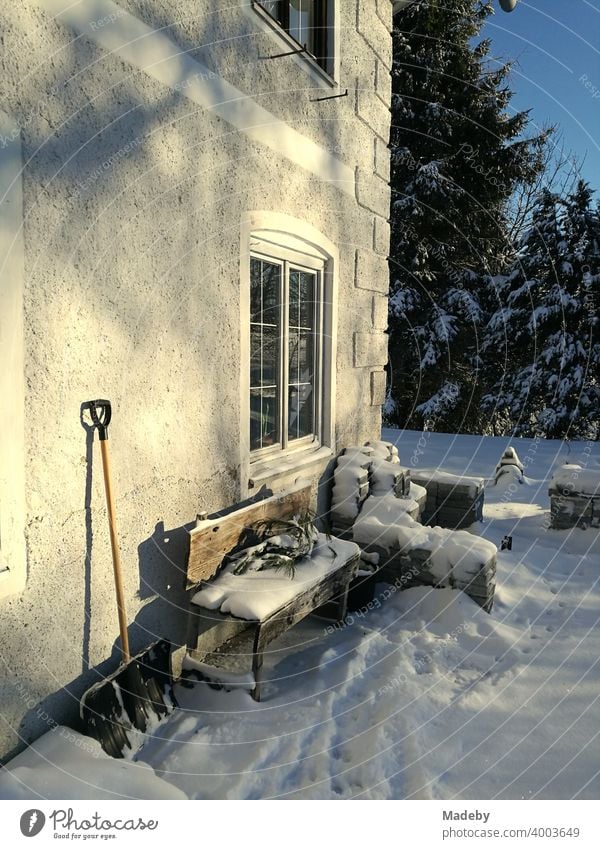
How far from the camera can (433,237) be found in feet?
50.3

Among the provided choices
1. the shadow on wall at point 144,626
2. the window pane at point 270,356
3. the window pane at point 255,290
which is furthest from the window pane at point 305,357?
the shadow on wall at point 144,626

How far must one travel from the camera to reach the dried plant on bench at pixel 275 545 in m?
3.43

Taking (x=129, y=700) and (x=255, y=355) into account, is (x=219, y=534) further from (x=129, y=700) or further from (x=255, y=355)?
(x=255, y=355)

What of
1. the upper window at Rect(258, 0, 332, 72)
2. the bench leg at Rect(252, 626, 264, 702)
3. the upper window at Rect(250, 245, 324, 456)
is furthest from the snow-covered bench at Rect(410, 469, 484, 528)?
the upper window at Rect(258, 0, 332, 72)

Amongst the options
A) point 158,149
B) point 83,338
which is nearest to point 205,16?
point 158,149

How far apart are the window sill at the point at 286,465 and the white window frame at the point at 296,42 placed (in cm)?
284

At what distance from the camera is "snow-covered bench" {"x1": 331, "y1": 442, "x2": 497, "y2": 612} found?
410 cm

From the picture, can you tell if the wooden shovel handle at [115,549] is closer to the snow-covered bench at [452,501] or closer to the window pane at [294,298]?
the window pane at [294,298]

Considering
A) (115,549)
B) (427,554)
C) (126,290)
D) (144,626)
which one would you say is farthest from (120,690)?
(427,554)

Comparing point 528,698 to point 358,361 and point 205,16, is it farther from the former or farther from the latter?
point 205,16

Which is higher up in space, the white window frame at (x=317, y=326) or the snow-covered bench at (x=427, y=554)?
the white window frame at (x=317, y=326)

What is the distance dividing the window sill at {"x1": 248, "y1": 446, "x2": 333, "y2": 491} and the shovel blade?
52.3 inches

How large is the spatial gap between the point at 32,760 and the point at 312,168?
4.25 m

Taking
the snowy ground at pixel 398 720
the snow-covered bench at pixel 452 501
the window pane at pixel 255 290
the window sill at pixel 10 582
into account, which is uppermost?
the window pane at pixel 255 290
